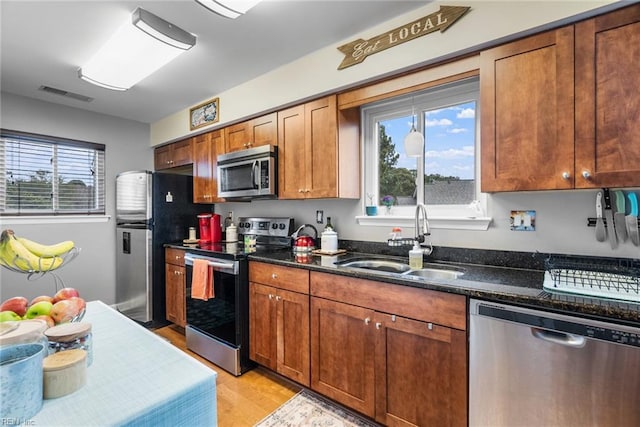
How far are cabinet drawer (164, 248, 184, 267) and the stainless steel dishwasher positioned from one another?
271 centimetres

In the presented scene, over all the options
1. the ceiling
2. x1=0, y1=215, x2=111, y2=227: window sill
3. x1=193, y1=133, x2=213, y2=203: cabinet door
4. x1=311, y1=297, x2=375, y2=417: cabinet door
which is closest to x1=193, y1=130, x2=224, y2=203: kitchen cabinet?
x1=193, y1=133, x2=213, y2=203: cabinet door

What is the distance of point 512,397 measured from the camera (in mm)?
1312

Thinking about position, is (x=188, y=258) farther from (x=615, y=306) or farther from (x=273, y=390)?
(x=615, y=306)

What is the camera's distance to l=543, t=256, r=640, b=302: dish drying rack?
1.22 metres

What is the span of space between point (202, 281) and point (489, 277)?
2.13 m

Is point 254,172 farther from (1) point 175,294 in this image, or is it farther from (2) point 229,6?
(1) point 175,294

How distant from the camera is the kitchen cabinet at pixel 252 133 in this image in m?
2.74

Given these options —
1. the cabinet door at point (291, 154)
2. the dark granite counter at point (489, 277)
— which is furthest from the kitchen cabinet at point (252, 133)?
the dark granite counter at point (489, 277)

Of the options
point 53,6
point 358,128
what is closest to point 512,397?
A: point 358,128

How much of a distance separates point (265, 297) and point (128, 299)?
7.13 feet

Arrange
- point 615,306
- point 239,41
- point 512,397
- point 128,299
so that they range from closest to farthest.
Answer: point 615,306
point 512,397
point 239,41
point 128,299

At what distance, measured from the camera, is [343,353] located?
6.07ft

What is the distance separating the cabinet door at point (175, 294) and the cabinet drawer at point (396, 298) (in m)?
1.78

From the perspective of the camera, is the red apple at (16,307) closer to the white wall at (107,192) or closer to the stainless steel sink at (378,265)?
the stainless steel sink at (378,265)
